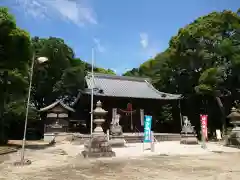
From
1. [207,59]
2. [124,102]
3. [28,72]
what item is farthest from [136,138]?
[207,59]

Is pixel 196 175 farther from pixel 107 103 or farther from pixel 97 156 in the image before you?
pixel 107 103

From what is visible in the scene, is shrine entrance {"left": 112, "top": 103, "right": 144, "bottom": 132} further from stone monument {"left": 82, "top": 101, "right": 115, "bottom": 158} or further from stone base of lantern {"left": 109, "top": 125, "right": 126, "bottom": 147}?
stone monument {"left": 82, "top": 101, "right": 115, "bottom": 158}

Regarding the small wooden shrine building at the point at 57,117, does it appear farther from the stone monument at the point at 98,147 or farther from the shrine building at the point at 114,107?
the stone monument at the point at 98,147

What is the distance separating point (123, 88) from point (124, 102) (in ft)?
8.96

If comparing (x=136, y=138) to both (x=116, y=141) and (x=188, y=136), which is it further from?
(x=116, y=141)

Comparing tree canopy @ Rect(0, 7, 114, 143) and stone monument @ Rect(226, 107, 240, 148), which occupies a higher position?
tree canopy @ Rect(0, 7, 114, 143)

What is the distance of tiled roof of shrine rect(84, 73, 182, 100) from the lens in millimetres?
25766

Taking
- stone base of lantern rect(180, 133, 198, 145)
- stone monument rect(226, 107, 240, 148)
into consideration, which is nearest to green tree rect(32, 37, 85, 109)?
stone base of lantern rect(180, 133, 198, 145)

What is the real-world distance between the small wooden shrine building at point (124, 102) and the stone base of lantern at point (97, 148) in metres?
12.2

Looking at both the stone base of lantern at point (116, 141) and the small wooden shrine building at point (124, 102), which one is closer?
the stone base of lantern at point (116, 141)

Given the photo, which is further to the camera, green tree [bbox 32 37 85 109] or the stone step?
green tree [bbox 32 37 85 109]

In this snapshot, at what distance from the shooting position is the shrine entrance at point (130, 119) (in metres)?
25.8

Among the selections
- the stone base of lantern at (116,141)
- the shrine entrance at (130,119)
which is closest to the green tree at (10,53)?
the stone base of lantern at (116,141)

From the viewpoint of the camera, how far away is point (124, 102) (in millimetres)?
26406
